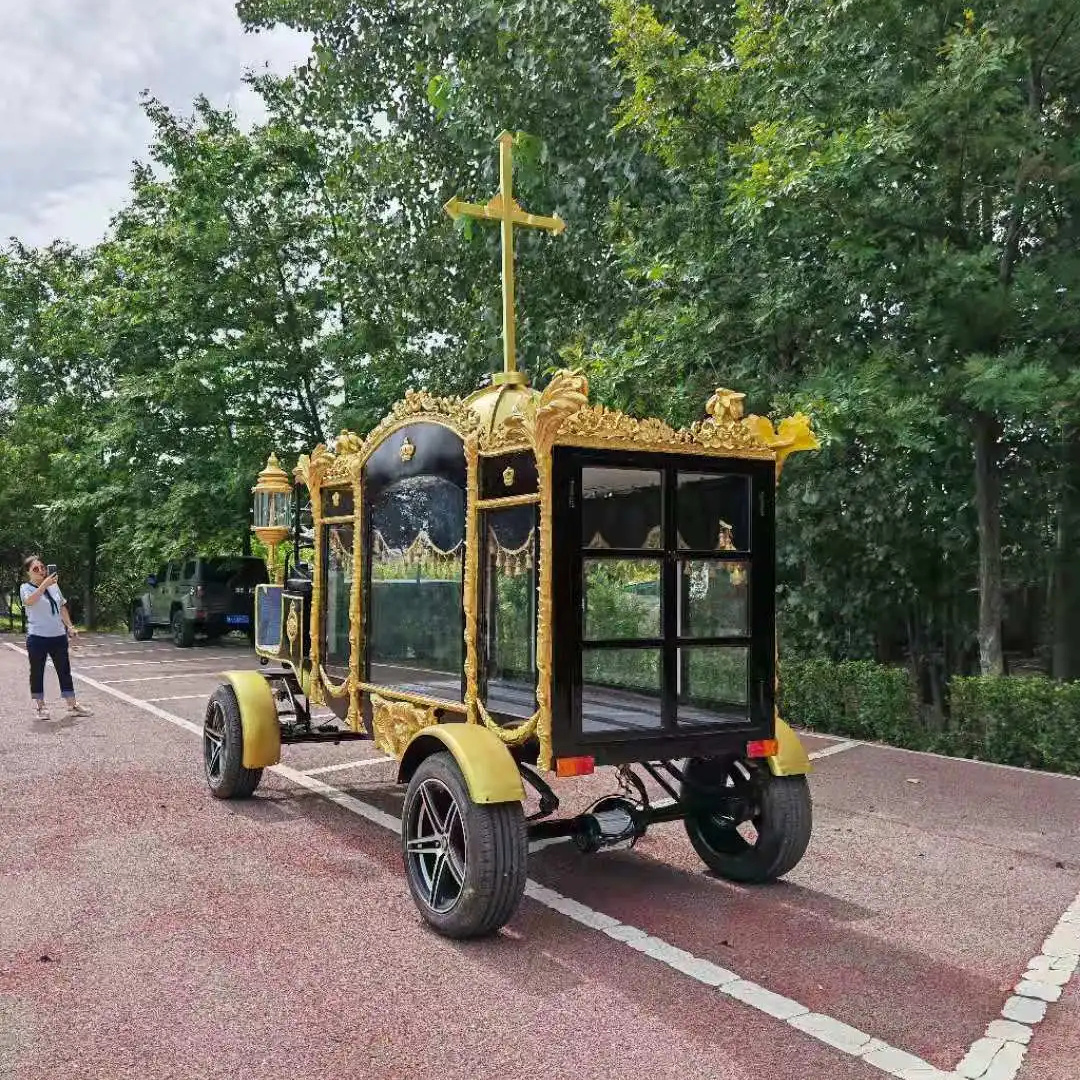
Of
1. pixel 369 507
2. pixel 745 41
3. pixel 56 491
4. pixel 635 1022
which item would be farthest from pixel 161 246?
pixel 635 1022

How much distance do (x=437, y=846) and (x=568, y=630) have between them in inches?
45.4

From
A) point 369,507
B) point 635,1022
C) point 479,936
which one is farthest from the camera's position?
point 369,507

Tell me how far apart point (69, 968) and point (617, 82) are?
1011 centimetres

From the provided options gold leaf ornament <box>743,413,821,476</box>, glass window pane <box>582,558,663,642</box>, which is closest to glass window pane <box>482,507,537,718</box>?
glass window pane <box>582,558,663,642</box>

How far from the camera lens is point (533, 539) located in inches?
188

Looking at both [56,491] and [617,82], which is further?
[56,491]

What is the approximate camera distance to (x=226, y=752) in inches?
265

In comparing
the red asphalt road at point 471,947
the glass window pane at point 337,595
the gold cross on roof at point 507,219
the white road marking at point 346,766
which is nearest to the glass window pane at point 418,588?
the glass window pane at point 337,595

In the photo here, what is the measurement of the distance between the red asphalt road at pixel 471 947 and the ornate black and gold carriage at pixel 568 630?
0.38 meters

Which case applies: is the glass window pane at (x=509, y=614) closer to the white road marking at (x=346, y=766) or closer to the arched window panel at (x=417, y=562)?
the arched window panel at (x=417, y=562)

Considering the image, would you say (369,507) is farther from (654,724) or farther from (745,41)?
(745,41)

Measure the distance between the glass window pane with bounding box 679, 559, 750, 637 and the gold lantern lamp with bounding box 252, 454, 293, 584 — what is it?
3611mm

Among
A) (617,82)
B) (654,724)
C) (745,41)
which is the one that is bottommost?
(654,724)

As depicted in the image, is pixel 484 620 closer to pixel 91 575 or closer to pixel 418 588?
pixel 418 588
